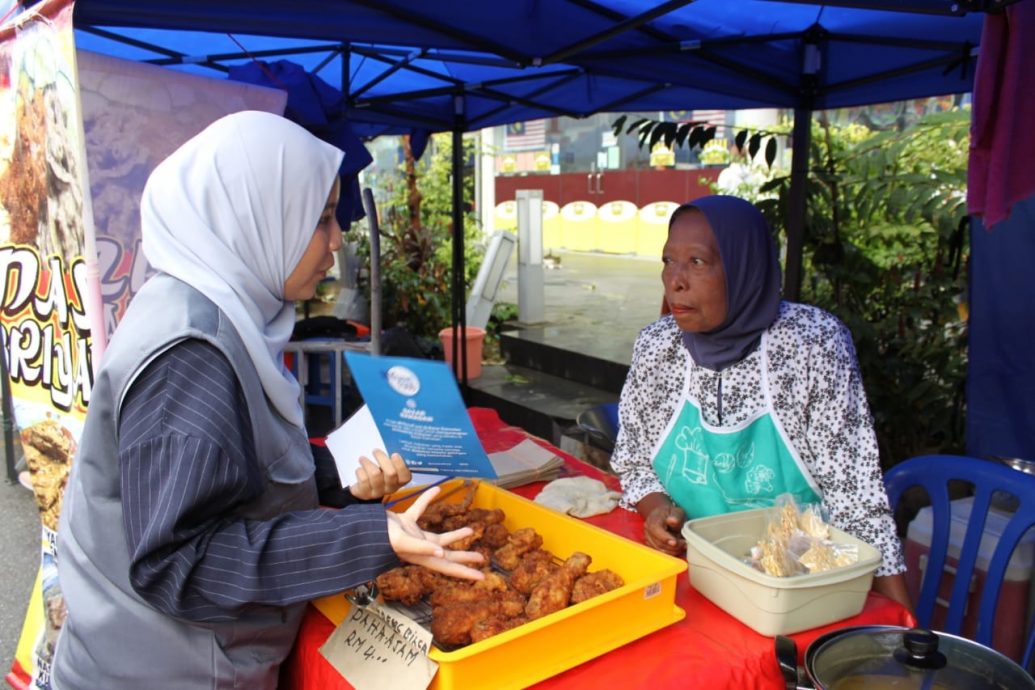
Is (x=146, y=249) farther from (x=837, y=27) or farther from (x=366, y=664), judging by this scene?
(x=837, y=27)

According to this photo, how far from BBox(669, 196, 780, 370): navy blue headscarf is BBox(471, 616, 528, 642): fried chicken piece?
0.94 metres

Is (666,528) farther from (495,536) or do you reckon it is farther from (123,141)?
(123,141)

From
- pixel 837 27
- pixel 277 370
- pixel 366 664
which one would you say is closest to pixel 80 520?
pixel 277 370

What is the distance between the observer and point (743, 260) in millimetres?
1984

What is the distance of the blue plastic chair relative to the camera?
82.4 inches

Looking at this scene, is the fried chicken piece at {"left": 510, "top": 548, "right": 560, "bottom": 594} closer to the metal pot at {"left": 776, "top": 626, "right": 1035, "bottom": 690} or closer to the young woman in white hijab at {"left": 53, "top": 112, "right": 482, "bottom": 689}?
the young woman in white hijab at {"left": 53, "top": 112, "right": 482, "bottom": 689}

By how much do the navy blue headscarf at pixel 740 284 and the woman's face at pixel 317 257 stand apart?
101 cm

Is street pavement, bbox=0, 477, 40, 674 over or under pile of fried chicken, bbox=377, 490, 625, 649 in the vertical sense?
under

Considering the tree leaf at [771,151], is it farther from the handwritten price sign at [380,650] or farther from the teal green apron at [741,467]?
the handwritten price sign at [380,650]

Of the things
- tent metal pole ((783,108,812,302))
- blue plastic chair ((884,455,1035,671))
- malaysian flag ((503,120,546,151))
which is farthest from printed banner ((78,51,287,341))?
malaysian flag ((503,120,546,151))

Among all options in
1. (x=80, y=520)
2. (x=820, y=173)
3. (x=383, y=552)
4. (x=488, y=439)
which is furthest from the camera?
(x=820, y=173)

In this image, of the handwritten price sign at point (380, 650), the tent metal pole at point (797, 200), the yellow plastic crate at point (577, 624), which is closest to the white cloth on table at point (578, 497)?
the yellow plastic crate at point (577, 624)

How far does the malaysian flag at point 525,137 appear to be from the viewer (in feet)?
64.9

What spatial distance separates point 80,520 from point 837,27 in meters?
3.34
